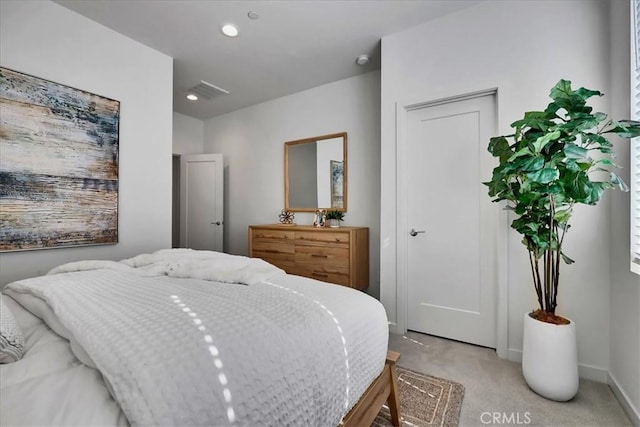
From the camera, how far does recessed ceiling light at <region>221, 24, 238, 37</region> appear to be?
100 inches

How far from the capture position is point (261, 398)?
2.37 ft

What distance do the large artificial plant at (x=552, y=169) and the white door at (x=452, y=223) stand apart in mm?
514

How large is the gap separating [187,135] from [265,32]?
279cm

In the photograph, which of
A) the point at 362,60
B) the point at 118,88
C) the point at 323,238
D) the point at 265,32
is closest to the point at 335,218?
the point at 323,238

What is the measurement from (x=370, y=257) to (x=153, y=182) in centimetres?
249

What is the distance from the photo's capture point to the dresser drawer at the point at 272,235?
328 cm

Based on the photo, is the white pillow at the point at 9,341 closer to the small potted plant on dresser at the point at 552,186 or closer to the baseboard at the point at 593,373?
the small potted plant on dresser at the point at 552,186

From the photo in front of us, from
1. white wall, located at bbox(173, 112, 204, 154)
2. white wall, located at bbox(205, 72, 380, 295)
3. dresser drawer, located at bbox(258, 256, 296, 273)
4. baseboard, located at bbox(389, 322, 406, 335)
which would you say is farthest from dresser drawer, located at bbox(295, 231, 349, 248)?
white wall, located at bbox(173, 112, 204, 154)

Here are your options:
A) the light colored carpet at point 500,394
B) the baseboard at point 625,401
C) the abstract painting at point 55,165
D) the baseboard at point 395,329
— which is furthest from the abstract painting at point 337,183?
the baseboard at point 625,401

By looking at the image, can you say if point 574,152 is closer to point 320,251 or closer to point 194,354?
point 194,354

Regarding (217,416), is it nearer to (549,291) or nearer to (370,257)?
(549,291)

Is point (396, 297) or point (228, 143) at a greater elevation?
point (228, 143)

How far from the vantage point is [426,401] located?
165cm

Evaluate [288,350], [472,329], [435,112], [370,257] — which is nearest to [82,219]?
[288,350]
